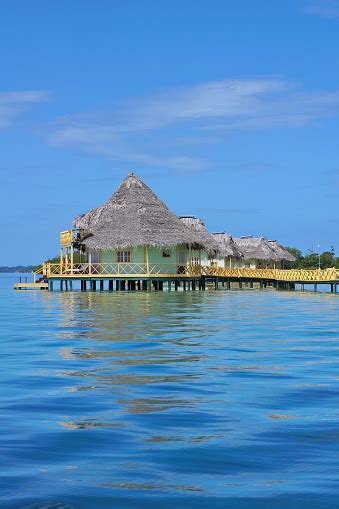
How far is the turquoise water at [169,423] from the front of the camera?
19.4ft

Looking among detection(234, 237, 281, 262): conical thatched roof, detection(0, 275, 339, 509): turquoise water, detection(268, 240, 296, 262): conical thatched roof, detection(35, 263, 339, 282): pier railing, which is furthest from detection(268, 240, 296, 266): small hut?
detection(0, 275, 339, 509): turquoise water

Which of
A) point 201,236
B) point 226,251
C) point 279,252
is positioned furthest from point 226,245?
point 201,236

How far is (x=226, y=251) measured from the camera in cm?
5919

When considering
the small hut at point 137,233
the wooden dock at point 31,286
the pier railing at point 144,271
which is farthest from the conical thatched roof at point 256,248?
the wooden dock at point 31,286

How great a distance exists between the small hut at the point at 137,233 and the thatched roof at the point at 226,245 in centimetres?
1104

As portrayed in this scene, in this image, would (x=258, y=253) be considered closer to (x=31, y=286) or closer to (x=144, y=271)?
(x=31, y=286)

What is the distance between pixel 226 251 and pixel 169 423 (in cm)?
5126

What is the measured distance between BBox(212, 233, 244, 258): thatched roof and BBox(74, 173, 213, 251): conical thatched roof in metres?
10.5

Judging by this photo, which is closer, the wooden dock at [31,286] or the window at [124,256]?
the window at [124,256]

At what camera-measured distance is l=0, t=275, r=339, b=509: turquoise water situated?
592 centimetres

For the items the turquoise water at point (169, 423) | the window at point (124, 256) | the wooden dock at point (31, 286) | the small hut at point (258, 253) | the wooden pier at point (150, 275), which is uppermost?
the small hut at point (258, 253)

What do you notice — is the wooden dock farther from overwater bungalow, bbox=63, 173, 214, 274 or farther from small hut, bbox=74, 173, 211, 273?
small hut, bbox=74, 173, 211, 273

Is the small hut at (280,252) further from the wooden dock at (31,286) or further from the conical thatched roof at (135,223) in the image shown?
the wooden dock at (31,286)

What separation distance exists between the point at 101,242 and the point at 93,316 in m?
19.5
